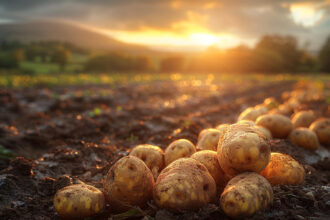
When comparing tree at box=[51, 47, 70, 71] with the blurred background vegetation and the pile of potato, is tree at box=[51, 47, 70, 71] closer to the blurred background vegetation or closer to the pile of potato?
the blurred background vegetation

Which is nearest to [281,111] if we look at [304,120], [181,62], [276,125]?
[304,120]

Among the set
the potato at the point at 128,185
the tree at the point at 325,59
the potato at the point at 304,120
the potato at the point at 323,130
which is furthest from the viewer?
the tree at the point at 325,59

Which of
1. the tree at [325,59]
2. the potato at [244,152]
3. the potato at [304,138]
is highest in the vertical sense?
the tree at [325,59]

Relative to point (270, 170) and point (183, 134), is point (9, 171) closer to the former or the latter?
point (183, 134)

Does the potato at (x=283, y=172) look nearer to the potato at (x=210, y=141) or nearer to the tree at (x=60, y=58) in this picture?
the potato at (x=210, y=141)

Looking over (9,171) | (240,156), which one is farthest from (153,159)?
(9,171)

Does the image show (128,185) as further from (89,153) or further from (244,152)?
(89,153)

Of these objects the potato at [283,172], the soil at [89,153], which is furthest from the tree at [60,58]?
the potato at [283,172]
